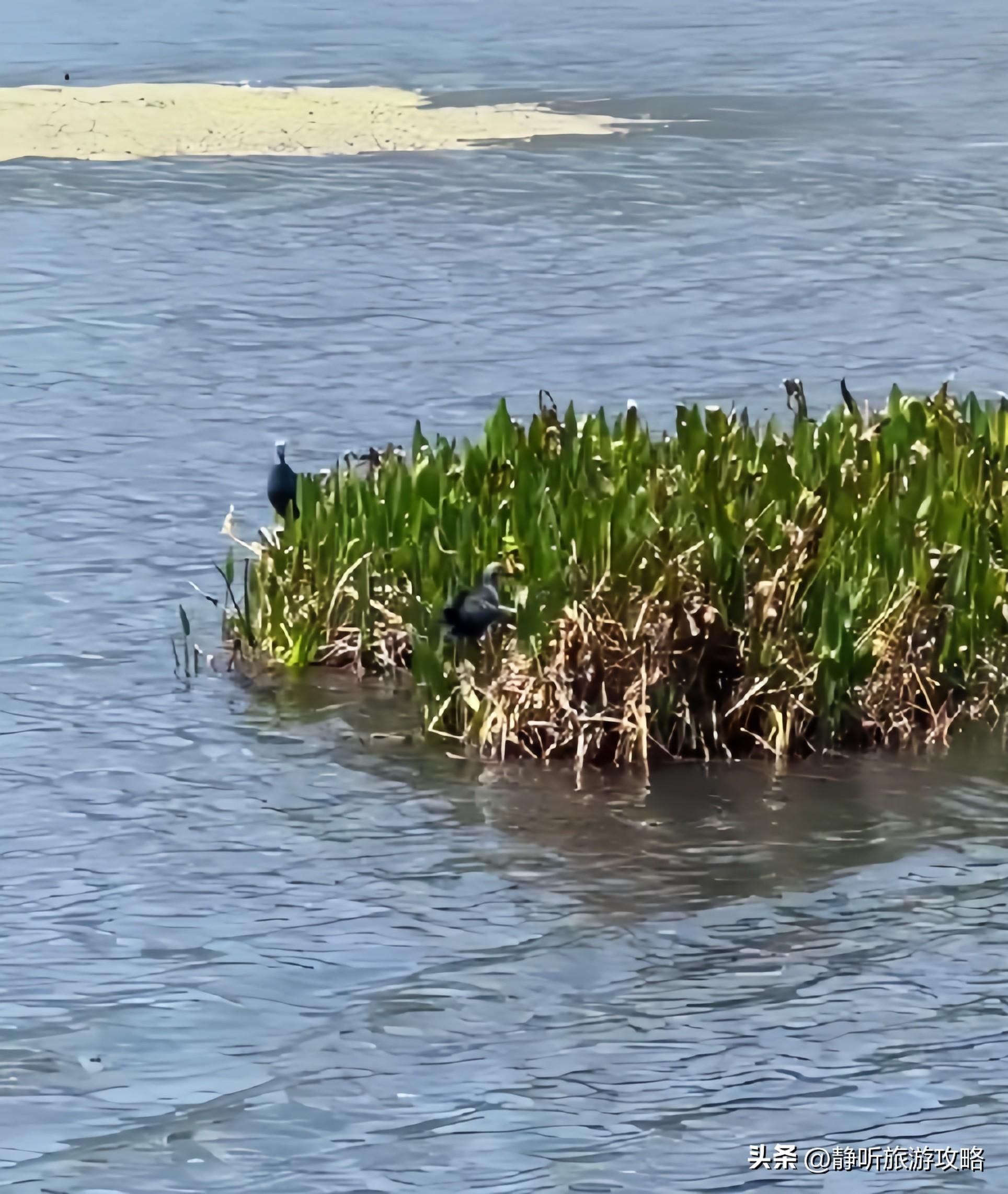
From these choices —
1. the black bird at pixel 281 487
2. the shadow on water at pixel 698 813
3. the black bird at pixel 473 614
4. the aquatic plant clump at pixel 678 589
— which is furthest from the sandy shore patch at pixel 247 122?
the shadow on water at pixel 698 813

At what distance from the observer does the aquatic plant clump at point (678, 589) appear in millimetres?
7602

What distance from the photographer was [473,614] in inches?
304

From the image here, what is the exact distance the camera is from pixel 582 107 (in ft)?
73.9

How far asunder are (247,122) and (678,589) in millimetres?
15178

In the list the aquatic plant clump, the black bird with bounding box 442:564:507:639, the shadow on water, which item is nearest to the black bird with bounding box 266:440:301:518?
the aquatic plant clump

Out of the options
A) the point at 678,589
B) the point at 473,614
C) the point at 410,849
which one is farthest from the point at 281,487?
the point at 410,849

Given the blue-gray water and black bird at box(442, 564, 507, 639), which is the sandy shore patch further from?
black bird at box(442, 564, 507, 639)

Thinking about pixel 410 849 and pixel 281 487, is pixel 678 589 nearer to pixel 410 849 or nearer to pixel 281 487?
pixel 410 849

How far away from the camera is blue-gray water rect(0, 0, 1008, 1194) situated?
543 cm

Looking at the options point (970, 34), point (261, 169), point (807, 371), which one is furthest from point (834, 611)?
point (970, 34)

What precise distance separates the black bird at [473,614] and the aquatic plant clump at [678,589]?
4 centimetres

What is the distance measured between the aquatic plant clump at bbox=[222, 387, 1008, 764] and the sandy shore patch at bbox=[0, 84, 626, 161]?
1242 centimetres

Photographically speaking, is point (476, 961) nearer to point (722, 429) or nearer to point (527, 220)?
point (722, 429)

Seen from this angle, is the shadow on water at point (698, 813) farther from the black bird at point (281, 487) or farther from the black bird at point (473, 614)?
the black bird at point (281, 487)
